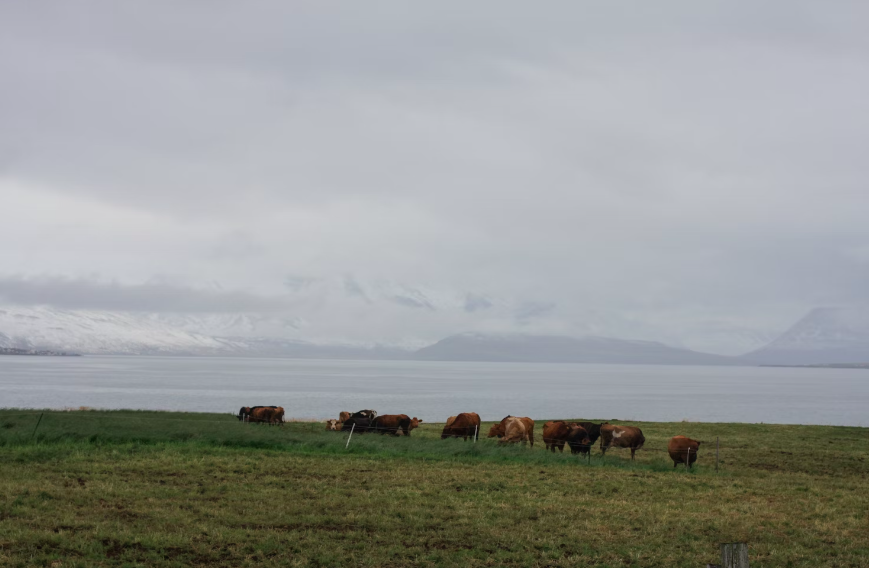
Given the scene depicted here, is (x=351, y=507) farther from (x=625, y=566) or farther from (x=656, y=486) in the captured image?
(x=656, y=486)

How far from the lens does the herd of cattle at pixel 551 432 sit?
96.5 feet

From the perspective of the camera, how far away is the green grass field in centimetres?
1407

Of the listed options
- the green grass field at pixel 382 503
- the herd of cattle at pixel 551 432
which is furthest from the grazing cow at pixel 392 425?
the green grass field at pixel 382 503

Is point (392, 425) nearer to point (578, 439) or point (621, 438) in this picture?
point (578, 439)

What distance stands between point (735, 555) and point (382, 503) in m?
11.2

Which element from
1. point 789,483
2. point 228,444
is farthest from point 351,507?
point 789,483

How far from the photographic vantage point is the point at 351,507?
58.4ft

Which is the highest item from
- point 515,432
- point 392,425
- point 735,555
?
point 735,555

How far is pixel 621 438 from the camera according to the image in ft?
105

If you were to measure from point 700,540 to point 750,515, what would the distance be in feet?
12.2

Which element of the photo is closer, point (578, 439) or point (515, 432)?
point (578, 439)

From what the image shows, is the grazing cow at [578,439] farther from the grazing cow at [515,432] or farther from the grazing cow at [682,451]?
the grazing cow at [682,451]

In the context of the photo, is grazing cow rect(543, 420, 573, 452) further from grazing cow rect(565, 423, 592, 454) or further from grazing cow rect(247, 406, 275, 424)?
grazing cow rect(247, 406, 275, 424)

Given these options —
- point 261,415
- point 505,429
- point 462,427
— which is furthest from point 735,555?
point 261,415
